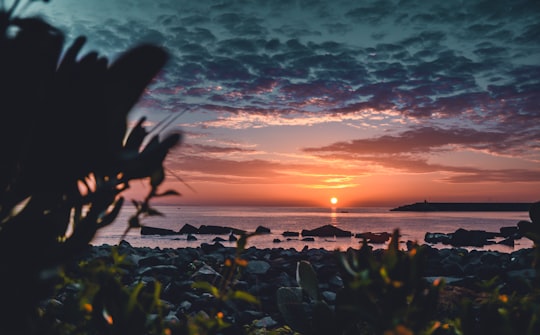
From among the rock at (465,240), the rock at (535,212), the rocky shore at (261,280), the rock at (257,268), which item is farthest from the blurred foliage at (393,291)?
the rock at (465,240)

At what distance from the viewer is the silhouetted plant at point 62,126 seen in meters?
1.55

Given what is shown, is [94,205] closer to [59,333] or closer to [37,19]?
[59,333]

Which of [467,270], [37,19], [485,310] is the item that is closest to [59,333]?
[37,19]

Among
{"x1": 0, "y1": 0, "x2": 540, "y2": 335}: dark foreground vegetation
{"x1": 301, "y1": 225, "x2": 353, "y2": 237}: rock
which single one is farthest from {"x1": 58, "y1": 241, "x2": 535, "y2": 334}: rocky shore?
{"x1": 301, "y1": 225, "x2": 353, "y2": 237}: rock

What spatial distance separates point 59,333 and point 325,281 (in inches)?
260

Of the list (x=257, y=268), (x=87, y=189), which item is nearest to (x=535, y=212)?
(x=87, y=189)

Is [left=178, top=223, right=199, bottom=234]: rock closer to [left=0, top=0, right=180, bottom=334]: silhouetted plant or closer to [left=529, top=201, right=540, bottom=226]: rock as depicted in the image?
[left=529, top=201, right=540, bottom=226]: rock

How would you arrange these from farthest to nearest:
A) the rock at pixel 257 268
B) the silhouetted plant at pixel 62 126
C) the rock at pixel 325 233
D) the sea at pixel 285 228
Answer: the rock at pixel 325 233 → the sea at pixel 285 228 → the rock at pixel 257 268 → the silhouetted plant at pixel 62 126

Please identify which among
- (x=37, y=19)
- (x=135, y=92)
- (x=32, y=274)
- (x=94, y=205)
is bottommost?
(x=32, y=274)

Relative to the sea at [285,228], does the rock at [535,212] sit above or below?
above

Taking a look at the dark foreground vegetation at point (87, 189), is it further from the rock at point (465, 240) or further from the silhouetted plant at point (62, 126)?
the rock at point (465, 240)

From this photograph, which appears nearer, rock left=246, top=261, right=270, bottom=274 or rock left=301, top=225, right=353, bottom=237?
rock left=246, top=261, right=270, bottom=274

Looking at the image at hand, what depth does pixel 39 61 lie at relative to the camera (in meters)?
1.58

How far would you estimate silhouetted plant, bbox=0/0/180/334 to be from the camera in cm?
155
